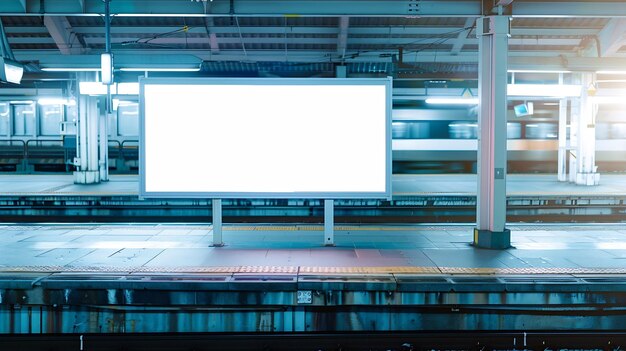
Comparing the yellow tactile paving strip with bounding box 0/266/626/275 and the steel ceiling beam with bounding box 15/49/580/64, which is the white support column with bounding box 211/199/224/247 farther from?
the steel ceiling beam with bounding box 15/49/580/64

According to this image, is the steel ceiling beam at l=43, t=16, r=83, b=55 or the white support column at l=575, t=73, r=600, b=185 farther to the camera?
the white support column at l=575, t=73, r=600, b=185

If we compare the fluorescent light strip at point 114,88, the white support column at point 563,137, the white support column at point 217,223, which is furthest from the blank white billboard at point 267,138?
the white support column at point 563,137

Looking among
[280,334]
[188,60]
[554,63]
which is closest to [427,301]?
[280,334]

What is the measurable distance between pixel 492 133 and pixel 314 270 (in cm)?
298

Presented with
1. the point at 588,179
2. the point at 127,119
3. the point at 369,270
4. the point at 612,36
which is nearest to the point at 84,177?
the point at 127,119

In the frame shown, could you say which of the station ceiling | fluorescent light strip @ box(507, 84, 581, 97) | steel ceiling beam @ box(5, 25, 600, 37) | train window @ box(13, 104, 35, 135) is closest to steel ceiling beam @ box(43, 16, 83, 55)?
the station ceiling

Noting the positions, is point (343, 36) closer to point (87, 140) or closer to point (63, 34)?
point (63, 34)

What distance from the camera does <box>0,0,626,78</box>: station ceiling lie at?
10.9 metres

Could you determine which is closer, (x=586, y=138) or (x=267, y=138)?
(x=267, y=138)

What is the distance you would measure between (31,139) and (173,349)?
670 inches

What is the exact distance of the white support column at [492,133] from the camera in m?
6.22

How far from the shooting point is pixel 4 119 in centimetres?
1836

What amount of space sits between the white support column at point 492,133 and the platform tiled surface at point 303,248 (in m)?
0.38

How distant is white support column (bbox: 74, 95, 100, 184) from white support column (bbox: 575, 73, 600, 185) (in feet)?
46.9
